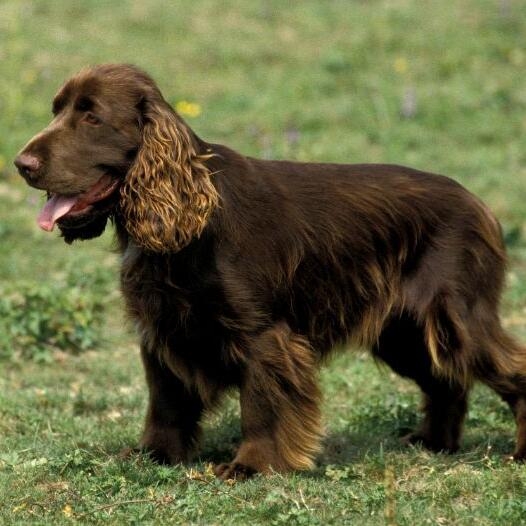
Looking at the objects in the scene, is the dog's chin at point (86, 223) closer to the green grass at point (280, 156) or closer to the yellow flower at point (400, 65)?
the green grass at point (280, 156)

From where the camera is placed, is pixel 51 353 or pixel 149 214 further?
pixel 51 353

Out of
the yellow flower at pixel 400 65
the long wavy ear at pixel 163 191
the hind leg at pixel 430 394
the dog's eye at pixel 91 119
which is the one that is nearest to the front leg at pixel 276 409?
the long wavy ear at pixel 163 191

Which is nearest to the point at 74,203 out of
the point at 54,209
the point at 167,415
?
the point at 54,209

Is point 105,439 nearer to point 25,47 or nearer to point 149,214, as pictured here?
point 149,214

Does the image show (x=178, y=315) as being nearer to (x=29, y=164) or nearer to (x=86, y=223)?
(x=86, y=223)

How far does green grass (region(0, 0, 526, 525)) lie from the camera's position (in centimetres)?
455

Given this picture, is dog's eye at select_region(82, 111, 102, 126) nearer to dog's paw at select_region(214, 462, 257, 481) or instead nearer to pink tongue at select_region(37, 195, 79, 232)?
pink tongue at select_region(37, 195, 79, 232)

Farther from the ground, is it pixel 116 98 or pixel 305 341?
pixel 116 98

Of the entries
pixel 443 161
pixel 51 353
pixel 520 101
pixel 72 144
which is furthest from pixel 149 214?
pixel 520 101

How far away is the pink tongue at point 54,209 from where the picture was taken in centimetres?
461

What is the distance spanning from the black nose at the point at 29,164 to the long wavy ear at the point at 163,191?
36 cm

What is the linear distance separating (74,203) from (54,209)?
81mm

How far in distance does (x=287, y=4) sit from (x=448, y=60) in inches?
100

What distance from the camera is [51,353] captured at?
7414 millimetres
